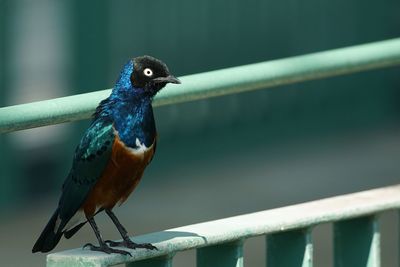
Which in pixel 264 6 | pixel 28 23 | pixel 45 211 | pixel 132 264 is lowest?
pixel 132 264

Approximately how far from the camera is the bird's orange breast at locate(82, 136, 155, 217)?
398 cm

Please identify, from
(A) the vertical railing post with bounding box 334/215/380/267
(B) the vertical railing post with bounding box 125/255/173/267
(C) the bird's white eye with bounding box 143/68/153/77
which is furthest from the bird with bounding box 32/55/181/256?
(A) the vertical railing post with bounding box 334/215/380/267

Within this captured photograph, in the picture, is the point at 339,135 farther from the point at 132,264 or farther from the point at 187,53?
the point at 132,264

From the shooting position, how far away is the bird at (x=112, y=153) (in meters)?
3.94

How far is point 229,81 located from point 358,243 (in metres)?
0.57

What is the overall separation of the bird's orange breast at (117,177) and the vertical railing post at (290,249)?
360mm

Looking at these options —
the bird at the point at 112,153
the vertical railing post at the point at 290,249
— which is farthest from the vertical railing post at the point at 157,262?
the vertical railing post at the point at 290,249

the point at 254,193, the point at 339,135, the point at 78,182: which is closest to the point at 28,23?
the point at 254,193

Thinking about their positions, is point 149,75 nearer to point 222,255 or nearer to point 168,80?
point 168,80

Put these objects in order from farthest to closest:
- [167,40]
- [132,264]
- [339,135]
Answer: [339,135]
[167,40]
[132,264]

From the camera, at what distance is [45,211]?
10.1 meters

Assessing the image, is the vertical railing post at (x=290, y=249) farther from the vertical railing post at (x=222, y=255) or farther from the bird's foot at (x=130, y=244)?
the bird's foot at (x=130, y=244)

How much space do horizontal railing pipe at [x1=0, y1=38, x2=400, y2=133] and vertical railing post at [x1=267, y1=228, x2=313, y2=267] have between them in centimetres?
37

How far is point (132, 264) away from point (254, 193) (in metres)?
7.01
